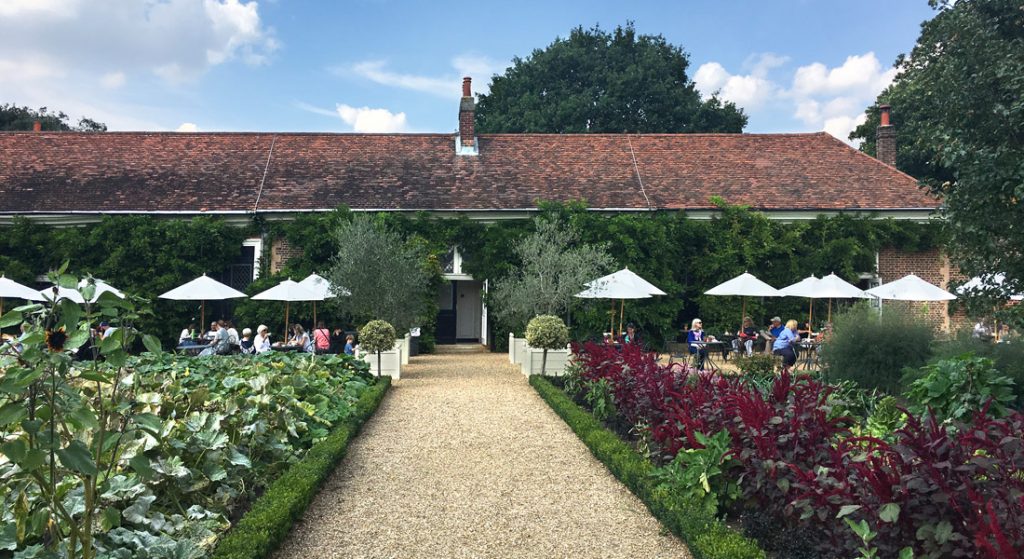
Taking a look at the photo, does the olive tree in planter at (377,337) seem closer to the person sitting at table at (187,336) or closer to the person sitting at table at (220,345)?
the person sitting at table at (220,345)

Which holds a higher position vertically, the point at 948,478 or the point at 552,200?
the point at 552,200

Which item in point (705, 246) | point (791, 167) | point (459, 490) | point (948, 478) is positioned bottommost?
point (459, 490)

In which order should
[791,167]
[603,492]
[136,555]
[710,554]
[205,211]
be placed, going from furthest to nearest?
[791,167], [205,211], [603,492], [710,554], [136,555]

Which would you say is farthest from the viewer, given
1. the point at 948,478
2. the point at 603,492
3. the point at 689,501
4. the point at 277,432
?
the point at 277,432

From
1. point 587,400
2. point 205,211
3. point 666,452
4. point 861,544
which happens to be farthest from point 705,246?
point 861,544

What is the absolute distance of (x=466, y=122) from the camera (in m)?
23.0

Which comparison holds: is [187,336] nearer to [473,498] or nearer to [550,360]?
[550,360]

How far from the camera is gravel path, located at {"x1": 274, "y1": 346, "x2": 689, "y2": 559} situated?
16.2 ft

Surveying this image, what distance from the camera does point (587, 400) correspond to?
1008 cm

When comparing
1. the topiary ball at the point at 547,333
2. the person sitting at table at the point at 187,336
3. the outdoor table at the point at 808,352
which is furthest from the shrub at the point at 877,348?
the person sitting at table at the point at 187,336

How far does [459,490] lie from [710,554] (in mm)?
2592

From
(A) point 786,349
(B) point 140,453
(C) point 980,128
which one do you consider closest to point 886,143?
(A) point 786,349

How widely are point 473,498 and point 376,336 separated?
7.28 m

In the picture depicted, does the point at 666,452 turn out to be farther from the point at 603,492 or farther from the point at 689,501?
the point at 689,501
